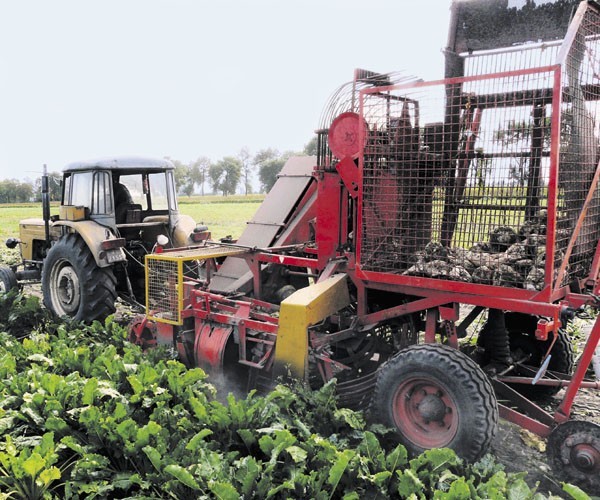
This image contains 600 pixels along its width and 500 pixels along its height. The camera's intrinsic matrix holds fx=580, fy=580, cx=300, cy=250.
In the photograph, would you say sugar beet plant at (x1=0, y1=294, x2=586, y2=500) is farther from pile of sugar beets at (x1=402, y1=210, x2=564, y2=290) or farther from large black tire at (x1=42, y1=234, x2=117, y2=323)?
large black tire at (x1=42, y1=234, x2=117, y2=323)

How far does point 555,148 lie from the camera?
340 cm

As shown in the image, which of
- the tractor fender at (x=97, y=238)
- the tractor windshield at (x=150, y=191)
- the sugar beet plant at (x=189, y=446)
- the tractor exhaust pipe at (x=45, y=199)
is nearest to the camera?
the sugar beet plant at (x=189, y=446)

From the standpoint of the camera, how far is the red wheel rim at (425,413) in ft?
12.7

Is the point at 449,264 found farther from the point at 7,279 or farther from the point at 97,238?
the point at 7,279

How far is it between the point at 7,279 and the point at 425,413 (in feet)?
22.7

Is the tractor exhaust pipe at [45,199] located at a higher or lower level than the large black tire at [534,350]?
higher

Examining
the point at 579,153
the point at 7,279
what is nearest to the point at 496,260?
the point at 579,153

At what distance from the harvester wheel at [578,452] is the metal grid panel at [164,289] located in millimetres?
3192

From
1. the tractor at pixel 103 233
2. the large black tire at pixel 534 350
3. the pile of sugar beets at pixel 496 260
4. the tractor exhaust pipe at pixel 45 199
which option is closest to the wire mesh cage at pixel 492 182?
the pile of sugar beets at pixel 496 260

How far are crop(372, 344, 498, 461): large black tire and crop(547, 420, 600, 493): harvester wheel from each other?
0.43 metres

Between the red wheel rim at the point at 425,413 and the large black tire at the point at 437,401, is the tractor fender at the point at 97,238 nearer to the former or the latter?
the large black tire at the point at 437,401

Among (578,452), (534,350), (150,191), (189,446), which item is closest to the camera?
(189,446)

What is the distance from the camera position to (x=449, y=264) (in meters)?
4.04

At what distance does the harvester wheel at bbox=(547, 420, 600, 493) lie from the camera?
3.60m
